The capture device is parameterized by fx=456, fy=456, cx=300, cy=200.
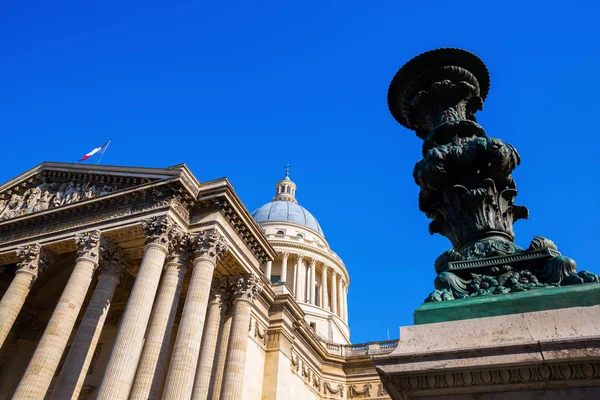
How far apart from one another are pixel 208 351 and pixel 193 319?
323 centimetres

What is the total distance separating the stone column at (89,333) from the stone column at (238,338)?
5990 mm

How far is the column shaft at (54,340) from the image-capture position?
57.4ft

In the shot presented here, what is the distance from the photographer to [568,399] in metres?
3.03

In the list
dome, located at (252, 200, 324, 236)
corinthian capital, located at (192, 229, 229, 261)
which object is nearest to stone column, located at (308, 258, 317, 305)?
dome, located at (252, 200, 324, 236)

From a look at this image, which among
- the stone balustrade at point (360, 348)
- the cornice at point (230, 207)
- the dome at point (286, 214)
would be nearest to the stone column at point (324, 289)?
the dome at point (286, 214)

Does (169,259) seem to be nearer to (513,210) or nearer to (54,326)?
(54,326)

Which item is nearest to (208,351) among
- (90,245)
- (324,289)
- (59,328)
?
(59,328)

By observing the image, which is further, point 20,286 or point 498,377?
point 20,286

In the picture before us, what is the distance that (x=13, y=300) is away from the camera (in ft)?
69.7

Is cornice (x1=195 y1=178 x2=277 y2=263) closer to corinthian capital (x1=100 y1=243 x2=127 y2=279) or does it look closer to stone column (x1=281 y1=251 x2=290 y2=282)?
corinthian capital (x1=100 y1=243 x2=127 y2=279)

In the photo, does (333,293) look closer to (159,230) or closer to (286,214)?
(286,214)

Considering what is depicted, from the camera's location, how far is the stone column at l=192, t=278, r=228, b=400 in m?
19.6

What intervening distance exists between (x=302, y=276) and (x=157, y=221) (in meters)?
35.4

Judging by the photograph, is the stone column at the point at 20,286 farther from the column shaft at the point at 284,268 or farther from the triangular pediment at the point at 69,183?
the column shaft at the point at 284,268
